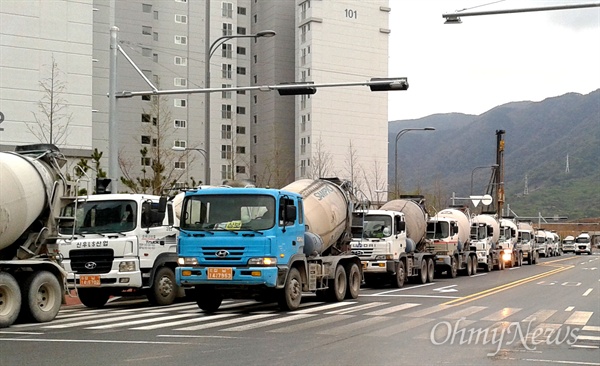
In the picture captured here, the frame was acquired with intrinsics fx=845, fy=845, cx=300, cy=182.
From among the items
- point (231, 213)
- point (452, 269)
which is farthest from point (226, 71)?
point (231, 213)

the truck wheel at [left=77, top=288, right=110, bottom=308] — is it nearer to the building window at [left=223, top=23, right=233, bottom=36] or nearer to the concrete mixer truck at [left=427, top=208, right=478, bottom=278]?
the concrete mixer truck at [left=427, top=208, right=478, bottom=278]

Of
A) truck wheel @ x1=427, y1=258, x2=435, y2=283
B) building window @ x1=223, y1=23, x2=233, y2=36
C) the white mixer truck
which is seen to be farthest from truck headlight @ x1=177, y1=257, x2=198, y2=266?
building window @ x1=223, y1=23, x2=233, y2=36

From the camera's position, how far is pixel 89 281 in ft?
64.0

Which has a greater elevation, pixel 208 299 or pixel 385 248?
pixel 385 248

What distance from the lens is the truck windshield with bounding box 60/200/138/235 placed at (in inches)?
780

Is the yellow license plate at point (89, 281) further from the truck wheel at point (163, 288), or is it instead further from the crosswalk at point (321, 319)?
the truck wheel at point (163, 288)

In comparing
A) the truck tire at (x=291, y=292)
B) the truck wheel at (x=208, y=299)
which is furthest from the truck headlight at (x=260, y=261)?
the truck wheel at (x=208, y=299)

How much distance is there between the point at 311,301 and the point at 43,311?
7.50 m

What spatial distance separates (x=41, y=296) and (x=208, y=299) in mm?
3723

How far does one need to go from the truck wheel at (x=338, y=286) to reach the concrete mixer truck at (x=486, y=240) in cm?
2164

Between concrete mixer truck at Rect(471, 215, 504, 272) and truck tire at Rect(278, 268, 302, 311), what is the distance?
82.4 ft

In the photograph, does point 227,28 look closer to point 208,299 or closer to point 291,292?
point 208,299

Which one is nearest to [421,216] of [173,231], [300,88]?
[300,88]

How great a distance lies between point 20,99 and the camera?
5409 centimetres
